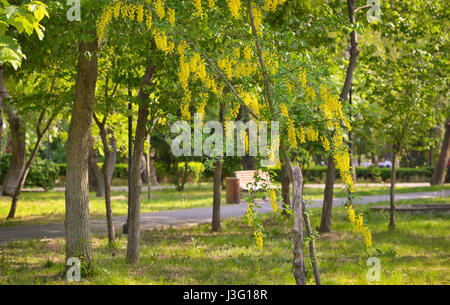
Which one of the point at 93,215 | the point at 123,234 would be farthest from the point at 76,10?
the point at 93,215

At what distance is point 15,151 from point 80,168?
1040cm

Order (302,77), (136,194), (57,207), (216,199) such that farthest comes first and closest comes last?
(57,207)
(216,199)
(136,194)
(302,77)

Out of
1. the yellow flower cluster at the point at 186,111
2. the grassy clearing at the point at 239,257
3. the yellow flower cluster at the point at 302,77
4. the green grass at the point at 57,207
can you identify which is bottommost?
the grassy clearing at the point at 239,257

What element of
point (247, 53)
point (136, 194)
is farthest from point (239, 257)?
point (247, 53)

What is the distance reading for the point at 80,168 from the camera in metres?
6.75

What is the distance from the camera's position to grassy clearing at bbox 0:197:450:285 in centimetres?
662

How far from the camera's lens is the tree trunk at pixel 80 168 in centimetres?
669

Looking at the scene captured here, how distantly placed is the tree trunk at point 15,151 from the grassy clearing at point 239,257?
6.67 m

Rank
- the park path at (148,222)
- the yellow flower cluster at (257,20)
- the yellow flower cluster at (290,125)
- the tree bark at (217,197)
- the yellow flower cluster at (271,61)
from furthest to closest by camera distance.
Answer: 1. the tree bark at (217,197)
2. the park path at (148,222)
3. the yellow flower cluster at (257,20)
4. the yellow flower cluster at (271,61)
5. the yellow flower cluster at (290,125)

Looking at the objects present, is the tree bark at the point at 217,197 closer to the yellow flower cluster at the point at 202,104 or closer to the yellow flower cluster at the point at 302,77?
the yellow flower cluster at the point at 202,104

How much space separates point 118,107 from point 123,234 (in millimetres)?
2908

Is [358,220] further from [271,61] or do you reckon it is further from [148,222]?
[148,222]

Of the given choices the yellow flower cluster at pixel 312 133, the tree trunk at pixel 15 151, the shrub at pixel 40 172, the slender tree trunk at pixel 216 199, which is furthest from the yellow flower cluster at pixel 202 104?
the shrub at pixel 40 172
